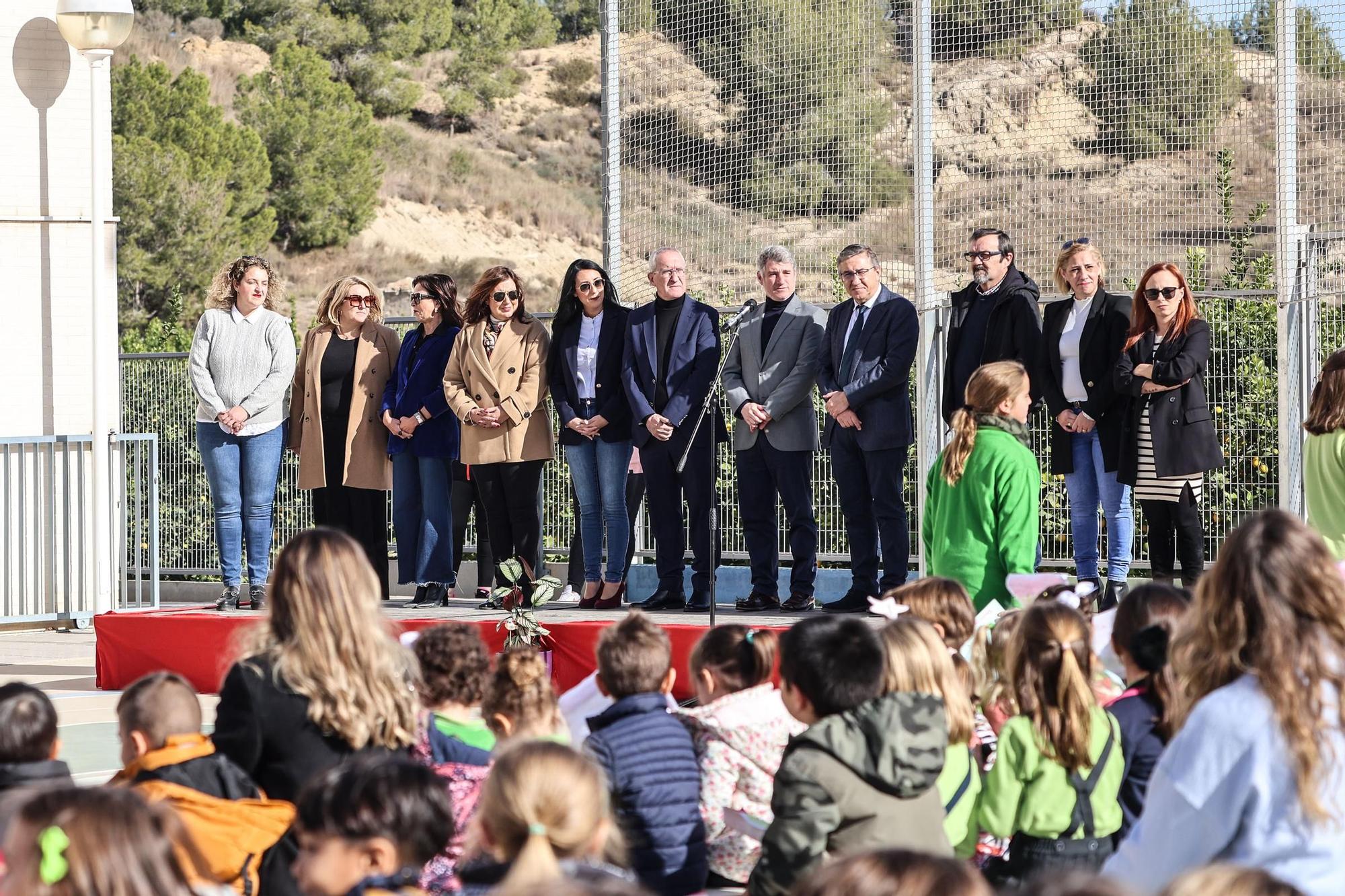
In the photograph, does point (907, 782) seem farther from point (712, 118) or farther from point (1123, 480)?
point (712, 118)

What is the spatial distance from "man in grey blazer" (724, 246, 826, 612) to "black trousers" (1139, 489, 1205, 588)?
1.84 meters

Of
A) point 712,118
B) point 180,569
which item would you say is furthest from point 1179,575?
point 180,569

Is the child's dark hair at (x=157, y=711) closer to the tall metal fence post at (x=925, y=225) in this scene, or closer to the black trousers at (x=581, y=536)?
the black trousers at (x=581, y=536)

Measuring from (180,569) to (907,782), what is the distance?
9874mm

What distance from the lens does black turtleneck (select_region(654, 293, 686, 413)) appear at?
9.13m

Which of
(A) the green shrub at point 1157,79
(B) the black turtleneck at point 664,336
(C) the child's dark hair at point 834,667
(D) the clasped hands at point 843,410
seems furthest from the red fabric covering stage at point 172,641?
(C) the child's dark hair at point 834,667

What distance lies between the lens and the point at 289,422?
9930 millimetres

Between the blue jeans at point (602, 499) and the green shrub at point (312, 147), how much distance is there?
1111 inches

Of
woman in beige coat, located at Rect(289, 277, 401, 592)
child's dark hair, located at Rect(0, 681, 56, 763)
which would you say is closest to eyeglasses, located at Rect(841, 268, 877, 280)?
woman in beige coat, located at Rect(289, 277, 401, 592)

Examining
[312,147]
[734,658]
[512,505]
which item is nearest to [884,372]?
[512,505]

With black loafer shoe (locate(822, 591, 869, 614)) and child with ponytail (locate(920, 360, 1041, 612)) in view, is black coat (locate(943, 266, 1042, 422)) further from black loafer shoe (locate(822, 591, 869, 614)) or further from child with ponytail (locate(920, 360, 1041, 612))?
child with ponytail (locate(920, 360, 1041, 612))

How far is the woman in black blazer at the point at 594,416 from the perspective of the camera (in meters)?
9.22

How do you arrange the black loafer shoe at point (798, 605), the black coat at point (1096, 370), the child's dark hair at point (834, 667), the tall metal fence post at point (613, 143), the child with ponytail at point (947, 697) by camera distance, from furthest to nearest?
the tall metal fence post at point (613, 143), the black loafer shoe at point (798, 605), the black coat at point (1096, 370), the child with ponytail at point (947, 697), the child's dark hair at point (834, 667)

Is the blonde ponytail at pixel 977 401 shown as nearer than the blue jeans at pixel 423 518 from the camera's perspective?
Yes
